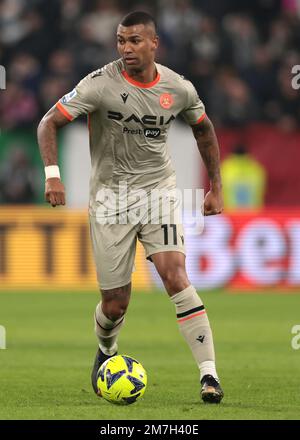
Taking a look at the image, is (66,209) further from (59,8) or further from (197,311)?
(197,311)

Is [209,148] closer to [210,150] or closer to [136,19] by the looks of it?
[210,150]

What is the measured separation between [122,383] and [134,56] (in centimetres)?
208

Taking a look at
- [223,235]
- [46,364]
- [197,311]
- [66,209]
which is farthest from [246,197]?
[197,311]

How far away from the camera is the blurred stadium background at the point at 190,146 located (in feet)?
56.2

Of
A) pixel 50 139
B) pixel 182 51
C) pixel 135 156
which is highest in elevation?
pixel 182 51

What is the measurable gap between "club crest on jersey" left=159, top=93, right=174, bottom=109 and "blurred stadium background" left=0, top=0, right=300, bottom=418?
6346 mm

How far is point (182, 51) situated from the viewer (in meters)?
19.6

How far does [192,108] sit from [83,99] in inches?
33.1

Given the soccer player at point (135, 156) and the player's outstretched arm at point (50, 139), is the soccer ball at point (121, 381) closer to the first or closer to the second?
the soccer player at point (135, 156)

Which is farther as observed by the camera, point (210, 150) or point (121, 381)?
point (210, 150)

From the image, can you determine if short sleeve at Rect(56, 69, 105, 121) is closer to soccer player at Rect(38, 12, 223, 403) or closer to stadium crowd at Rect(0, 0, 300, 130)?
soccer player at Rect(38, 12, 223, 403)

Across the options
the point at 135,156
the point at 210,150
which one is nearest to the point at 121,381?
the point at 135,156

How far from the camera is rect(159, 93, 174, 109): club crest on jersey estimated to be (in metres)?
8.03

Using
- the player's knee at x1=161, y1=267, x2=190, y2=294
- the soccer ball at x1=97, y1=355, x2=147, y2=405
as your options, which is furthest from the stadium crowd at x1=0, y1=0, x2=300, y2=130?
the soccer ball at x1=97, y1=355, x2=147, y2=405
